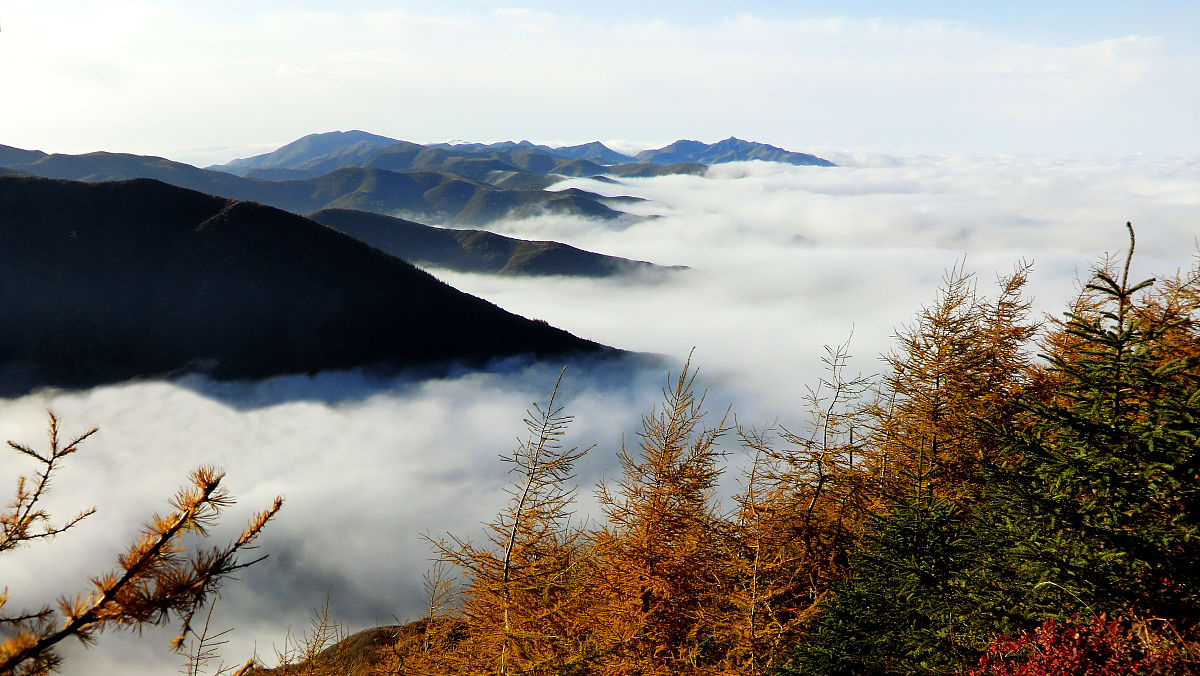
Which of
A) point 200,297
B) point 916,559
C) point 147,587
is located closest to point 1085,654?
point 916,559

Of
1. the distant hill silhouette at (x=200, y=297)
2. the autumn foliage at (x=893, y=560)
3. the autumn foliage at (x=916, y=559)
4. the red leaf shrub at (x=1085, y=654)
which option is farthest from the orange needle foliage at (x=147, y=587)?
the distant hill silhouette at (x=200, y=297)

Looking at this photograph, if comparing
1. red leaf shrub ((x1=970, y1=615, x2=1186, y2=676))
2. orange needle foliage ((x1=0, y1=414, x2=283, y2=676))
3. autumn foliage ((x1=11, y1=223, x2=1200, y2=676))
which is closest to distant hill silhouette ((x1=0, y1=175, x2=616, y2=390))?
autumn foliage ((x1=11, y1=223, x2=1200, y2=676))

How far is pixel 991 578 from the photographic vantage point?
1060cm

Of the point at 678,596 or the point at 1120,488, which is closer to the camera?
the point at 1120,488

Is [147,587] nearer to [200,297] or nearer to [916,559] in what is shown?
[916,559]

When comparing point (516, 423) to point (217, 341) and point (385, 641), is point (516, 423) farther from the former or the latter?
point (385, 641)

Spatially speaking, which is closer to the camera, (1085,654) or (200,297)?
(1085,654)

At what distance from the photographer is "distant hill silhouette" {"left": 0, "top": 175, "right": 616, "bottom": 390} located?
481ft

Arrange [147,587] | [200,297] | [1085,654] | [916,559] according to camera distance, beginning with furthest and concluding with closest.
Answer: [200,297] → [916,559] → [1085,654] → [147,587]

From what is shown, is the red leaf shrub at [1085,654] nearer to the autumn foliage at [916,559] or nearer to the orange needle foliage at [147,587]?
the autumn foliage at [916,559]

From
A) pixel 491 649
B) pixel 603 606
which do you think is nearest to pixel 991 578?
pixel 603 606

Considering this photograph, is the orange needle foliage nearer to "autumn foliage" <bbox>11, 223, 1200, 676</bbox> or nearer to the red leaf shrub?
"autumn foliage" <bbox>11, 223, 1200, 676</bbox>

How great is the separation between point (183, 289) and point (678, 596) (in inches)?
7078

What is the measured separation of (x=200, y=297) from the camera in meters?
158
